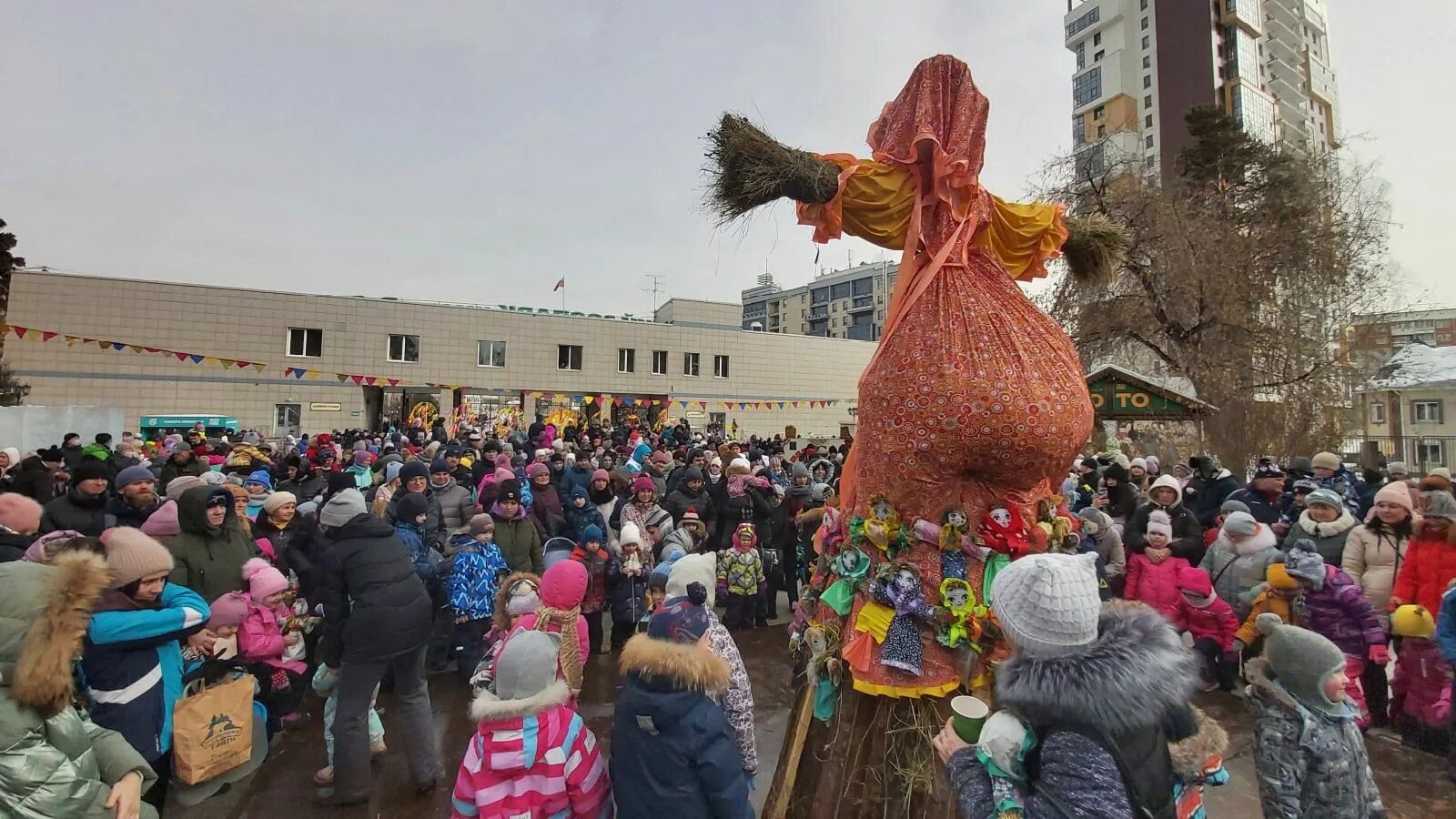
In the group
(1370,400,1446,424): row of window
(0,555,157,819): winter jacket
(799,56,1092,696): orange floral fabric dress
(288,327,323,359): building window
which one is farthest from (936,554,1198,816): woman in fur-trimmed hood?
(1370,400,1446,424): row of window

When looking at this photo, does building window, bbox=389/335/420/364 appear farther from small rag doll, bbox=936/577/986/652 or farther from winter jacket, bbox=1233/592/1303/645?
small rag doll, bbox=936/577/986/652

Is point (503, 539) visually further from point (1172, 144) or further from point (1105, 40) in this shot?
point (1105, 40)

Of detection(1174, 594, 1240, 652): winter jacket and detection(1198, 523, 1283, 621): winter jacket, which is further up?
detection(1198, 523, 1283, 621): winter jacket

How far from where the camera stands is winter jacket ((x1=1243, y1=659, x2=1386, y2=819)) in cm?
244

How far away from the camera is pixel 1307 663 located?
2.47 metres

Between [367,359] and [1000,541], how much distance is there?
27256 millimetres

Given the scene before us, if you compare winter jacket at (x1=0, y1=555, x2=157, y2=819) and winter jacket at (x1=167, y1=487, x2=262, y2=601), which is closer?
winter jacket at (x1=0, y1=555, x2=157, y2=819)

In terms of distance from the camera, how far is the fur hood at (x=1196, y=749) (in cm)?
178

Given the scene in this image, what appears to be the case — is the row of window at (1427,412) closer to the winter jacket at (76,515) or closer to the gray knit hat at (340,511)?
the gray knit hat at (340,511)

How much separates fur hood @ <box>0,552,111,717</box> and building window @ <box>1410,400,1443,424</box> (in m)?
32.8

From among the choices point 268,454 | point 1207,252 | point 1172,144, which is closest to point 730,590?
point 268,454

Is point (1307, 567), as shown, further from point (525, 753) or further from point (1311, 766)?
point (525, 753)

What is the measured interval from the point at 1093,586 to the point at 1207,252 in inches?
648

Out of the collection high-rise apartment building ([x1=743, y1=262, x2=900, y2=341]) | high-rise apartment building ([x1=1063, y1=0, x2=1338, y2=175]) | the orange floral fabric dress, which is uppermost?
high-rise apartment building ([x1=1063, y1=0, x2=1338, y2=175])
